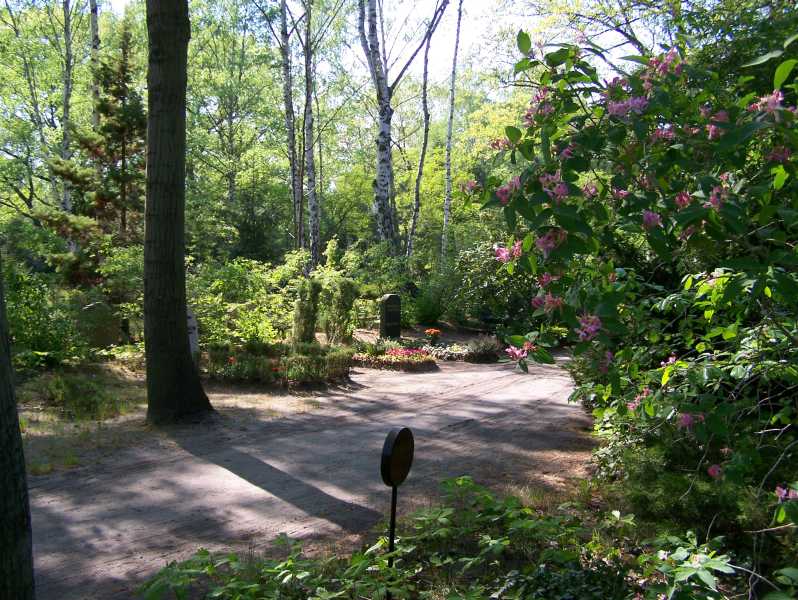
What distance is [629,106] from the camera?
221 centimetres

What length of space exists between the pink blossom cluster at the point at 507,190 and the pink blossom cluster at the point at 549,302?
0.42 m

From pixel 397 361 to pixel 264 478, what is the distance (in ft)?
25.5

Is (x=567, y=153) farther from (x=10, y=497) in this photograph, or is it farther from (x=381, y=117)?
(x=381, y=117)

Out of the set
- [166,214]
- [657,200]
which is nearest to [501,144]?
[657,200]

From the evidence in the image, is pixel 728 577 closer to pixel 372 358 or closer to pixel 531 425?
pixel 531 425

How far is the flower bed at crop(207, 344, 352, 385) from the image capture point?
10289 mm

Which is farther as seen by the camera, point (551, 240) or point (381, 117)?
point (381, 117)

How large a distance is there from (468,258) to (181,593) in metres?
18.3

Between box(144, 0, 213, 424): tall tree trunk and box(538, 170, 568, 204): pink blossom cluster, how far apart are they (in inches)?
242

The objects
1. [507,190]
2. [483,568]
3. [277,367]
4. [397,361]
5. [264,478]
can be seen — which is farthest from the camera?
[397,361]

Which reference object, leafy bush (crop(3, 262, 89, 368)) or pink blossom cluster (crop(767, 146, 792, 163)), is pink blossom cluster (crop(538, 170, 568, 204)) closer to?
pink blossom cluster (crop(767, 146, 792, 163))

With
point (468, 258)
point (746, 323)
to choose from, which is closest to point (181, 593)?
A: point (746, 323)

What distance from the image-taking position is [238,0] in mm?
30156

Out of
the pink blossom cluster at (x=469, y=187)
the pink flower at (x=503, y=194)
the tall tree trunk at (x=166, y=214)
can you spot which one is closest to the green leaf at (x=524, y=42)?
the pink flower at (x=503, y=194)
